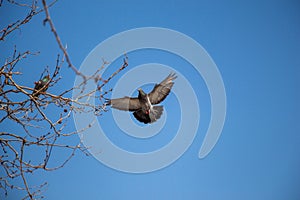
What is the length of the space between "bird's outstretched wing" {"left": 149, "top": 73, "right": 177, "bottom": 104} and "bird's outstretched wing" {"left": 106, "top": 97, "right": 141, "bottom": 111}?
13cm

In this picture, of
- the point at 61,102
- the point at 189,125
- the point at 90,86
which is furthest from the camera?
the point at 189,125

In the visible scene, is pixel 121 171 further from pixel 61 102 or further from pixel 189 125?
pixel 61 102

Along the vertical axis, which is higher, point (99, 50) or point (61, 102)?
point (99, 50)

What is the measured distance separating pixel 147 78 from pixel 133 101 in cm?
56

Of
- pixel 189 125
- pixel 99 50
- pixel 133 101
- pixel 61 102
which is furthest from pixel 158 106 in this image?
pixel 61 102

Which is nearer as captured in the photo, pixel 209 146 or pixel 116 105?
pixel 116 105

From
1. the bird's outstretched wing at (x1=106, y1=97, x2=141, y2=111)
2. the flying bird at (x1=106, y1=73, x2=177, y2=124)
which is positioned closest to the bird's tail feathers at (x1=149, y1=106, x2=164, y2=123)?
the flying bird at (x1=106, y1=73, x2=177, y2=124)

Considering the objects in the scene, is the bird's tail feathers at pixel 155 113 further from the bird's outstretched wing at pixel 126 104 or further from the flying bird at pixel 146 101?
the bird's outstretched wing at pixel 126 104

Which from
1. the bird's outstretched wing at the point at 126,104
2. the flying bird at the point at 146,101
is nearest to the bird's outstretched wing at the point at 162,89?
the flying bird at the point at 146,101

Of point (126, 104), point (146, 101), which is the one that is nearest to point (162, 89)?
point (146, 101)

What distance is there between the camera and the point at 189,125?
3.57 metres

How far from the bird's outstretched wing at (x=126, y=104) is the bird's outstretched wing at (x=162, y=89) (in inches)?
5.2

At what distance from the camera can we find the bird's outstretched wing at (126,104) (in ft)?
9.42

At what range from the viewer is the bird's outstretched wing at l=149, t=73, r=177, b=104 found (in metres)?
2.95
